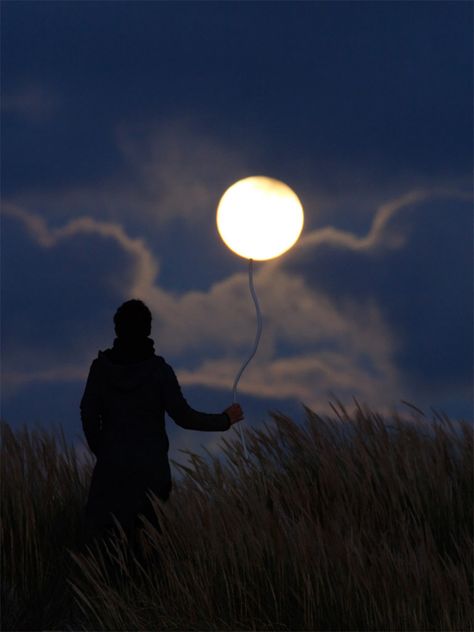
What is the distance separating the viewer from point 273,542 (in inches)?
209

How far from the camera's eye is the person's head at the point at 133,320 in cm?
588

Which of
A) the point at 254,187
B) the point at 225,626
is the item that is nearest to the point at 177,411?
the point at 225,626

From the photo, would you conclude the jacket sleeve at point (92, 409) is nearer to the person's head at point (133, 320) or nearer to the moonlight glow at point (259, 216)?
the person's head at point (133, 320)

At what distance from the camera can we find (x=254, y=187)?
6.77 metres

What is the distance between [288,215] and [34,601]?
9.89ft

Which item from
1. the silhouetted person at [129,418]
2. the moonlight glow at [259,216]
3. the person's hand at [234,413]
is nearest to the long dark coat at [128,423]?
the silhouetted person at [129,418]

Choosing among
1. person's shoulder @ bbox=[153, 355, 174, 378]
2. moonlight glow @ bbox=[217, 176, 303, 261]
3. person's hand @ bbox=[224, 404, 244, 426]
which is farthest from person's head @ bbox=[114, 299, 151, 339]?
moonlight glow @ bbox=[217, 176, 303, 261]

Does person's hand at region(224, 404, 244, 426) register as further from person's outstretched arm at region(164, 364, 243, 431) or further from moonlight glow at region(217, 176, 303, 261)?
moonlight glow at region(217, 176, 303, 261)

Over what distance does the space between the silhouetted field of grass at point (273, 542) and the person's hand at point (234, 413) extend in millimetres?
462

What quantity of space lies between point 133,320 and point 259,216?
140 cm

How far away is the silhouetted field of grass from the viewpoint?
16.6ft

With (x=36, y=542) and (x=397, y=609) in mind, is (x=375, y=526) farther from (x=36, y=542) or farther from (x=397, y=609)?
(x=36, y=542)

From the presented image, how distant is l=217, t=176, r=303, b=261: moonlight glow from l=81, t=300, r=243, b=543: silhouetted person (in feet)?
4.01

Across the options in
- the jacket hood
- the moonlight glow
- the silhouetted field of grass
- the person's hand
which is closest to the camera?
the silhouetted field of grass
